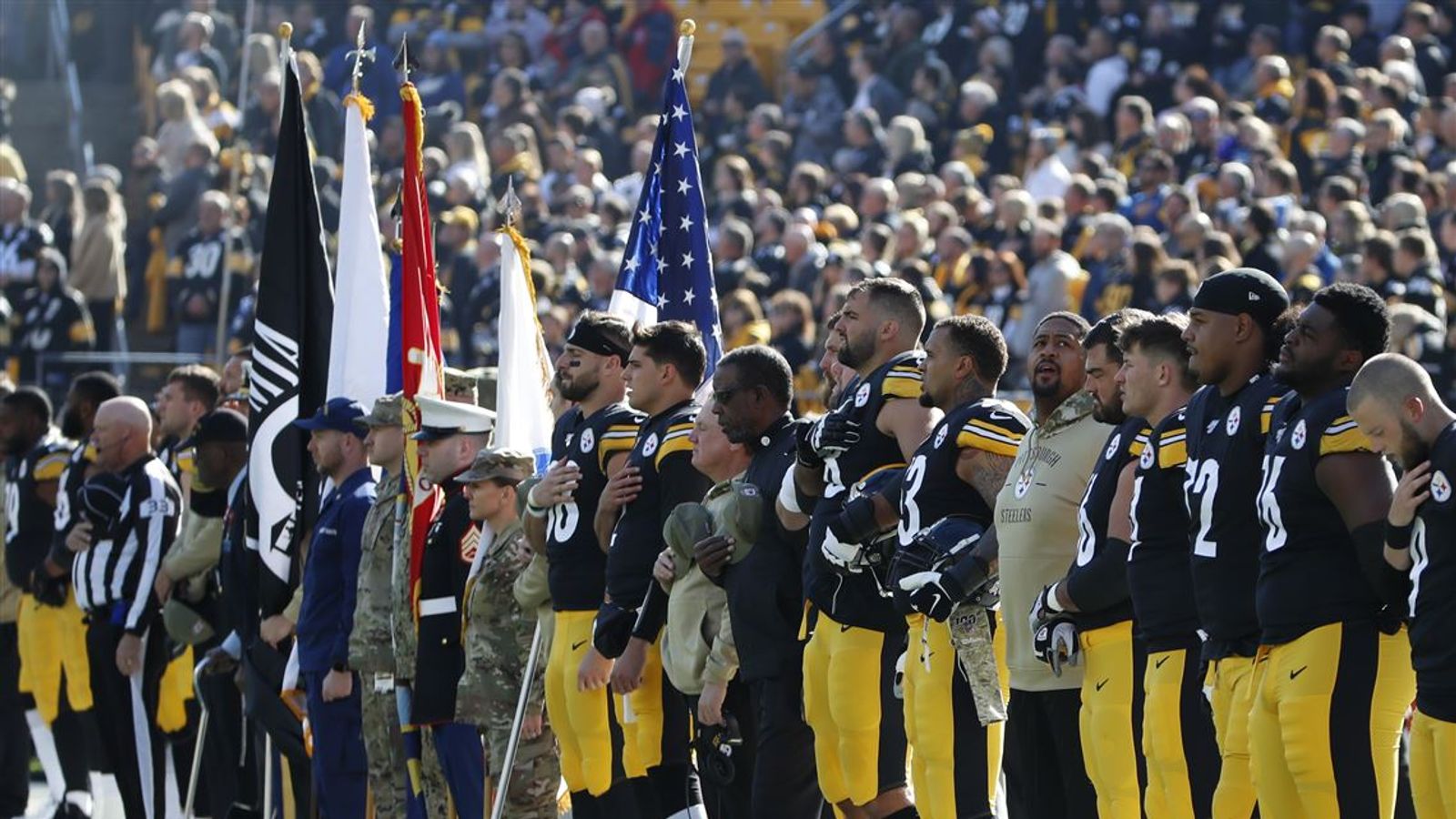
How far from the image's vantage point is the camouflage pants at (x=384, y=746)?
1044 cm

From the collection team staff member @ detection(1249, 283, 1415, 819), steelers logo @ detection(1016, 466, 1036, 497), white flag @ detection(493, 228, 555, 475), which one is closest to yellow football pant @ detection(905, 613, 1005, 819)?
steelers logo @ detection(1016, 466, 1036, 497)

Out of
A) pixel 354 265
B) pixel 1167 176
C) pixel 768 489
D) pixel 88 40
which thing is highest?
pixel 88 40

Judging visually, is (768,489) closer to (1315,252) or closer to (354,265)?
(354,265)

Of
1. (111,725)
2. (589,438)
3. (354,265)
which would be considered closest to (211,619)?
(111,725)

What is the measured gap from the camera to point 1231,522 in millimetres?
7141

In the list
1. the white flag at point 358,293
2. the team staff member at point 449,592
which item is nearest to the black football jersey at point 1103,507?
the team staff member at point 449,592

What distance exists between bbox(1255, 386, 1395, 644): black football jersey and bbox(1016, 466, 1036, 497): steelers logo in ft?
3.87

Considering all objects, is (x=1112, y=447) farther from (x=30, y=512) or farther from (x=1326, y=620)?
(x=30, y=512)

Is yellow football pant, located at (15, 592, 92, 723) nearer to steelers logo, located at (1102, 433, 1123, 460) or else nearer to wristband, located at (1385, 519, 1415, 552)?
steelers logo, located at (1102, 433, 1123, 460)

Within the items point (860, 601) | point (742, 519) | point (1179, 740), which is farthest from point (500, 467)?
point (1179, 740)

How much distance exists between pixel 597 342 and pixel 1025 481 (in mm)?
2353

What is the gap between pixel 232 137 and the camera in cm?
2377

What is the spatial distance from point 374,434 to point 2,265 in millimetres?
10572

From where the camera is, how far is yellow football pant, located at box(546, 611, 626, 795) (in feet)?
31.1
